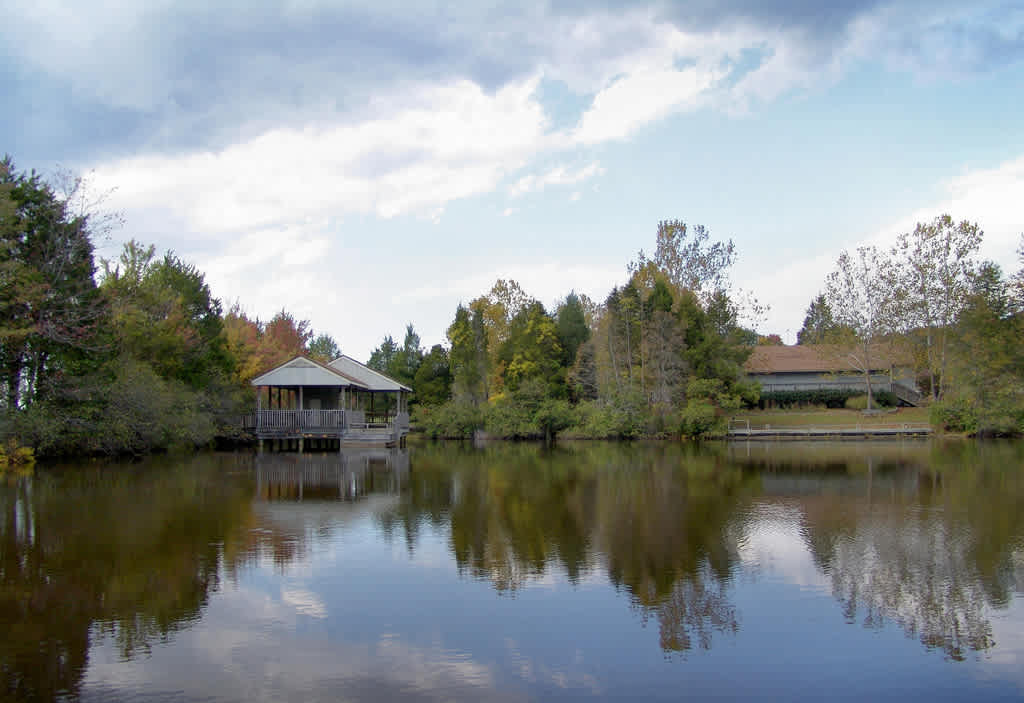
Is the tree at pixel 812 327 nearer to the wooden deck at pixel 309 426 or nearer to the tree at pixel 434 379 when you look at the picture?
the tree at pixel 434 379

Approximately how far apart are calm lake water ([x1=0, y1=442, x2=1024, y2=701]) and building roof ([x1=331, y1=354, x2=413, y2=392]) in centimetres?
2364

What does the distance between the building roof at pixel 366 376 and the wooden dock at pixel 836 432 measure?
65.3 ft

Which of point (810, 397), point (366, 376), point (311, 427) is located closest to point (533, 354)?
point (366, 376)

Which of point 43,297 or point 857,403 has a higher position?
point 43,297

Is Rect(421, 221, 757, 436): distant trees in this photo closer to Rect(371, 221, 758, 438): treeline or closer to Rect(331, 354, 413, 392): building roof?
Rect(371, 221, 758, 438): treeline

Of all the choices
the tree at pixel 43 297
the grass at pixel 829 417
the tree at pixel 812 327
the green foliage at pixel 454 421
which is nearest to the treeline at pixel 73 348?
the tree at pixel 43 297

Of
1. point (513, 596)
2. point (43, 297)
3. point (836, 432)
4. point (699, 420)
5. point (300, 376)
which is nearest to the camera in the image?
point (513, 596)

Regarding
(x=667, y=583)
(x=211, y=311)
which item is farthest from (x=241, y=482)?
(x=211, y=311)

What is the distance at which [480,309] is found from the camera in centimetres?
5866

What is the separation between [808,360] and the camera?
5978 cm

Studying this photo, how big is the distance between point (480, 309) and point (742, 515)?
4600cm

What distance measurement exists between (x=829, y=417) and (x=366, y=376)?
30394 millimetres

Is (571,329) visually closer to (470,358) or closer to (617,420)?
(470,358)

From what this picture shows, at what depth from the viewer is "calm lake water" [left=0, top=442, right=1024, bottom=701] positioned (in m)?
5.77
